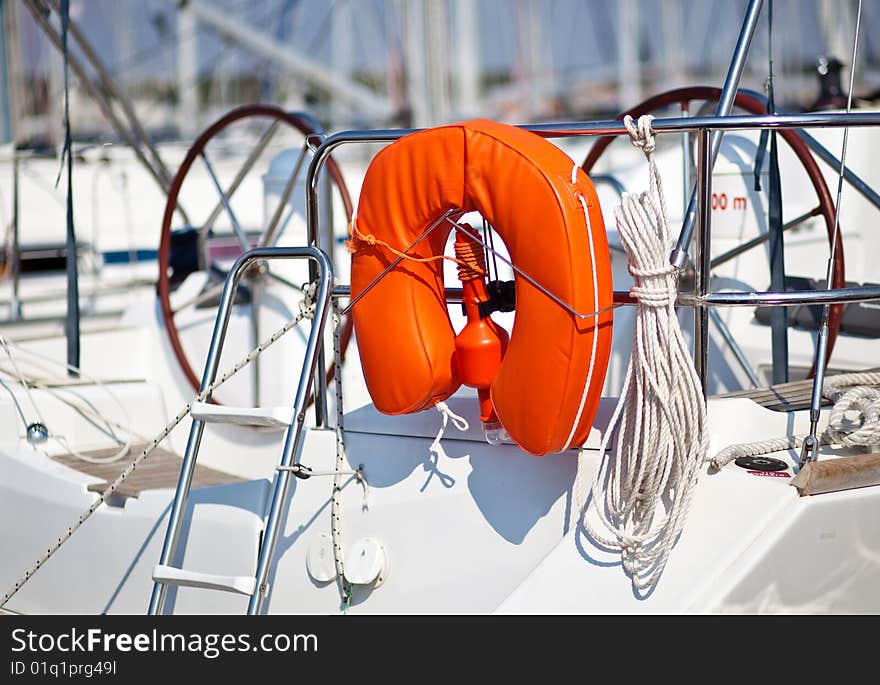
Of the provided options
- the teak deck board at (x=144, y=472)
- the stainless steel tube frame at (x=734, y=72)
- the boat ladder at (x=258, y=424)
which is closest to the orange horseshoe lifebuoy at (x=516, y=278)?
the boat ladder at (x=258, y=424)

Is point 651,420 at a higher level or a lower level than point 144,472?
higher

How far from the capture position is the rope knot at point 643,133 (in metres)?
2.08

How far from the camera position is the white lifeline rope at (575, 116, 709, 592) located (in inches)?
82.4

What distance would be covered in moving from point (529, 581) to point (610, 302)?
0.60m

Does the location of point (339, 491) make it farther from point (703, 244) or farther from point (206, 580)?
point (703, 244)

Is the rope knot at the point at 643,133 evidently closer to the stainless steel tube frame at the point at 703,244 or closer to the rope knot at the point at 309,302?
the stainless steel tube frame at the point at 703,244

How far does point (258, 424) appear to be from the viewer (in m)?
2.33

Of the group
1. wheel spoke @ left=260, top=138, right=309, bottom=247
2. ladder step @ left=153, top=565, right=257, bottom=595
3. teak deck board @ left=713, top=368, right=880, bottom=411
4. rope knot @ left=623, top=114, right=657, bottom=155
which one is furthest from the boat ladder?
wheel spoke @ left=260, top=138, right=309, bottom=247

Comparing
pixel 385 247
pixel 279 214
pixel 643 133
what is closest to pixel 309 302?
pixel 385 247

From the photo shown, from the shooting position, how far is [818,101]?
4457mm

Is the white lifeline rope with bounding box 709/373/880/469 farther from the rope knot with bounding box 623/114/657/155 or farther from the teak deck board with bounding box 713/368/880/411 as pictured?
the rope knot with bounding box 623/114/657/155

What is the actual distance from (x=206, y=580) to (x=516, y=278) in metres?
0.92
